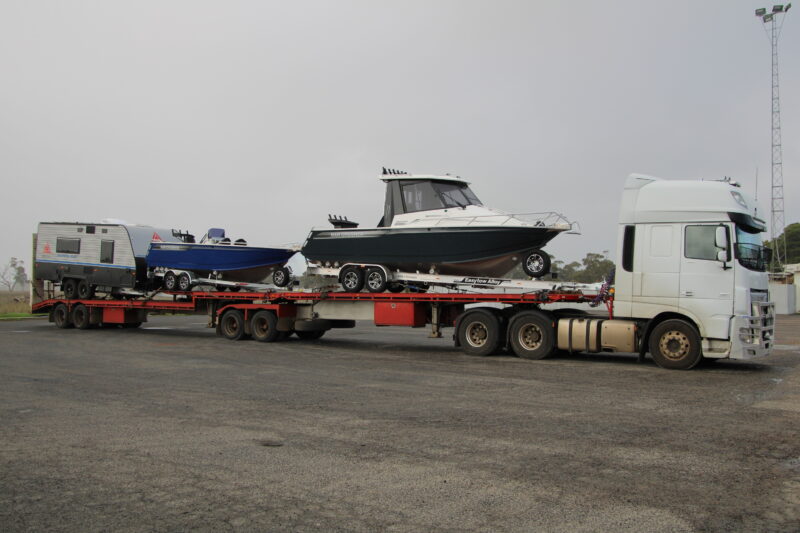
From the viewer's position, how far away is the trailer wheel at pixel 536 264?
14.3m

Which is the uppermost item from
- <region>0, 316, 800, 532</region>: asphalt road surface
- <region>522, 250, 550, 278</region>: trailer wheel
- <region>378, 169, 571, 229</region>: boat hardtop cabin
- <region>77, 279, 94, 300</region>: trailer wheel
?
<region>378, 169, 571, 229</region>: boat hardtop cabin

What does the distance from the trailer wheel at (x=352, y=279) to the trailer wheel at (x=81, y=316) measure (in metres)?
10.0

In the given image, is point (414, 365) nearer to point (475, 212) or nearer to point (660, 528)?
point (475, 212)

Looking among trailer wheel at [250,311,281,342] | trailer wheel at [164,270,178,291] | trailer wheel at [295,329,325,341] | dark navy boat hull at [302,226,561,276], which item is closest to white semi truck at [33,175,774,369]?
dark navy boat hull at [302,226,561,276]

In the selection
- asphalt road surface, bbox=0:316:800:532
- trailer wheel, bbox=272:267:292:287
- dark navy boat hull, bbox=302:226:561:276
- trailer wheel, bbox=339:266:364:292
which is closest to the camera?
asphalt road surface, bbox=0:316:800:532

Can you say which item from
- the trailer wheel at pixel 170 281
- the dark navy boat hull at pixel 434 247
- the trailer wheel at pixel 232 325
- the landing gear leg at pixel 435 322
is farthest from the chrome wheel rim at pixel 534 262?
the trailer wheel at pixel 170 281

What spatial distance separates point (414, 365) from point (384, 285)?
336 centimetres

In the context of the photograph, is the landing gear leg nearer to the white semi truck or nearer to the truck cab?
the white semi truck

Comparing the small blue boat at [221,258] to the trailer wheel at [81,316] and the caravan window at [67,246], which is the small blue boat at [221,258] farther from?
the trailer wheel at [81,316]

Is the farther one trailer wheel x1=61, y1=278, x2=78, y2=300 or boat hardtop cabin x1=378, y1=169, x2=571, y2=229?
trailer wheel x1=61, y1=278, x2=78, y2=300

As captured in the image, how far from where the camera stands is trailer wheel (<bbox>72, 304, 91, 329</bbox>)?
858 inches

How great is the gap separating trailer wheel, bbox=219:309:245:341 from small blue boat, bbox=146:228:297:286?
143 centimetres

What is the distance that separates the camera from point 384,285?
16047mm

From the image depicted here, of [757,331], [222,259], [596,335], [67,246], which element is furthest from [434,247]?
[67,246]
